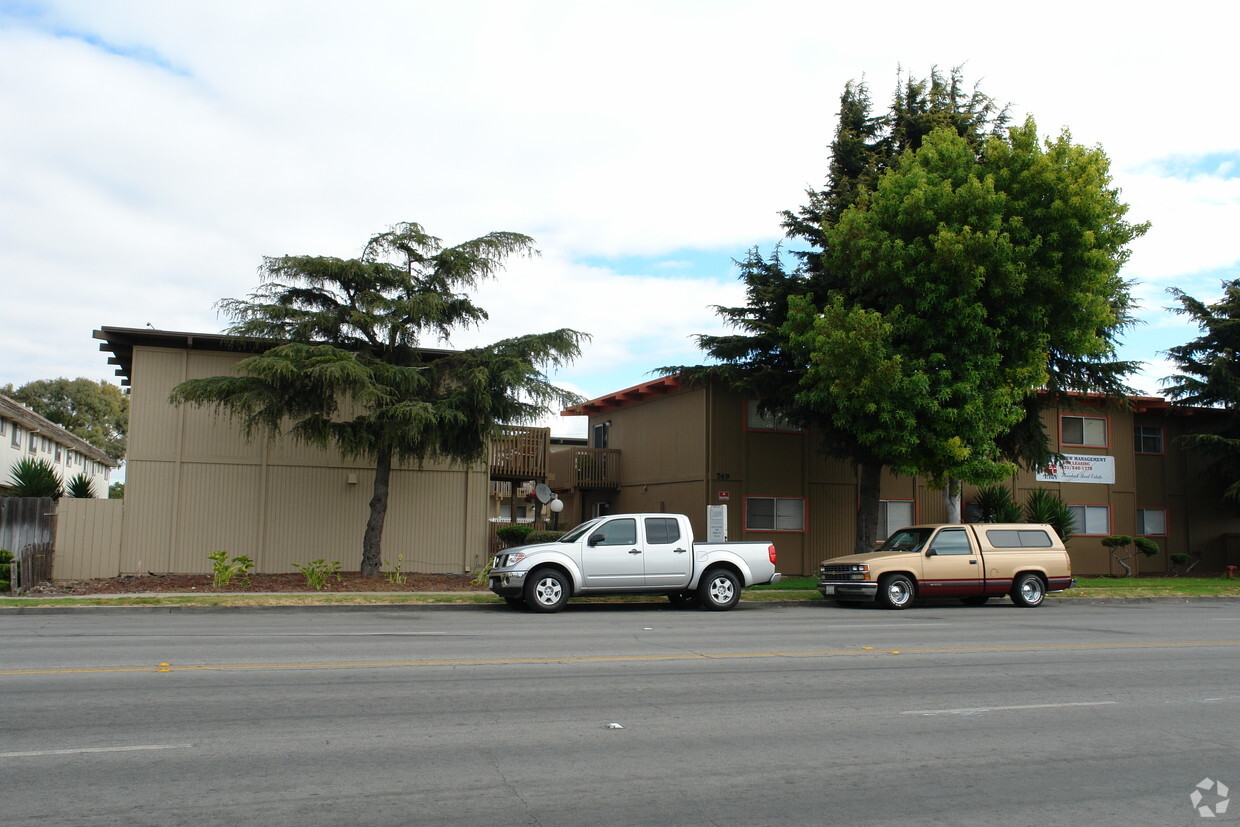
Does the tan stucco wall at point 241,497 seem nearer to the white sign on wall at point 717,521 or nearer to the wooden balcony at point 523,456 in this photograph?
the wooden balcony at point 523,456

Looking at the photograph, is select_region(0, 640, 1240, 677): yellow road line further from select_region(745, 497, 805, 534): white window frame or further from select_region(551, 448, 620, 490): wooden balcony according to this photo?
select_region(551, 448, 620, 490): wooden balcony

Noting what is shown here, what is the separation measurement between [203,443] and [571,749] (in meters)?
18.9

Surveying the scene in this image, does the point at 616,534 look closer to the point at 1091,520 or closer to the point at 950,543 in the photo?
the point at 950,543

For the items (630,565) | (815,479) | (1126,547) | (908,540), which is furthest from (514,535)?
(1126,547)

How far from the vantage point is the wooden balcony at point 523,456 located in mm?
27875

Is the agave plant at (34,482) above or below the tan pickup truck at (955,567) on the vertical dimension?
above

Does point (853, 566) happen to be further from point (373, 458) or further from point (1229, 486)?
point (1229, 486)

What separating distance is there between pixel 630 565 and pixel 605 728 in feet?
33.3

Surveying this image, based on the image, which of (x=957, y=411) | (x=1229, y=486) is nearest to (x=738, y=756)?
(x=957, y=411)

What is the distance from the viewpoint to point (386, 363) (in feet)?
71.1

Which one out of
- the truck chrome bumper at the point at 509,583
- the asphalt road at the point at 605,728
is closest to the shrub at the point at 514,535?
the truck chrome bumper at the point at 509,583

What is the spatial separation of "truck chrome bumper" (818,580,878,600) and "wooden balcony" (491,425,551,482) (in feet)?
33.5

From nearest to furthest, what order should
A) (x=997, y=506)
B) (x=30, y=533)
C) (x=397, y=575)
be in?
(x=30, y=533)
(x=397, y=575)
(x=997, y=506)

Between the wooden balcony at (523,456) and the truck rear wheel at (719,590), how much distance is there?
10.3m
